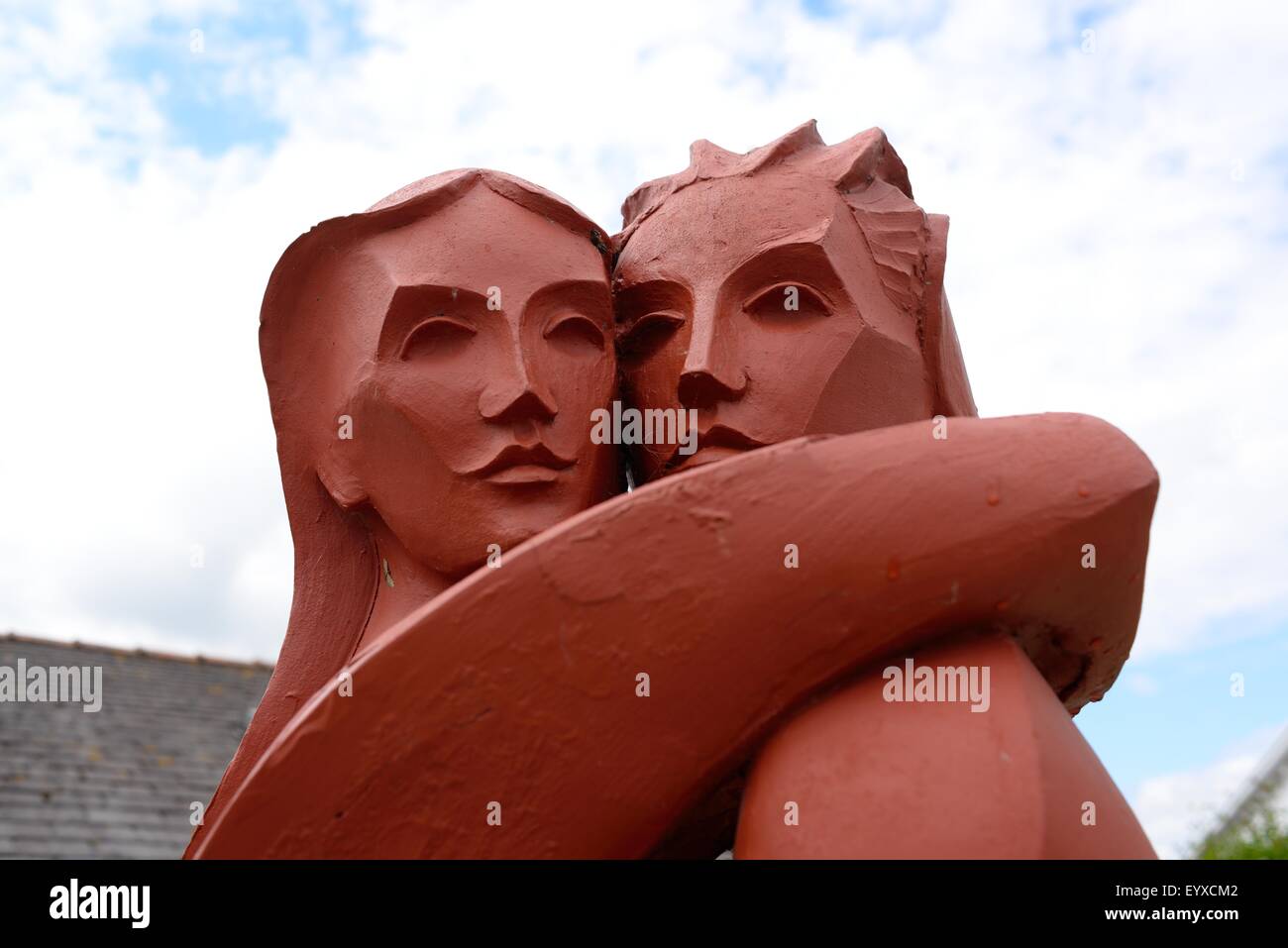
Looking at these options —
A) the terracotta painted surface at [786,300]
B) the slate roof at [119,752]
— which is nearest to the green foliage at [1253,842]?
the slate roof at [119,752]

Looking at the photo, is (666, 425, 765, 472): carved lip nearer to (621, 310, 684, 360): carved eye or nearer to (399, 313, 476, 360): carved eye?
(621, 310, 684, 360): carved eye

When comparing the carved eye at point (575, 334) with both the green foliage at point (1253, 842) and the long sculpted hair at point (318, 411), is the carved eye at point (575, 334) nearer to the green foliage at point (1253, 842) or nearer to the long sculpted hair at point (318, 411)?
the long sculpted hair at point (318, 411)

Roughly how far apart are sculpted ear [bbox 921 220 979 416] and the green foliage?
931 centimetres

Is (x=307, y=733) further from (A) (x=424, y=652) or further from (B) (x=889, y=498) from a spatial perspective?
(B) (x=889, y=498)

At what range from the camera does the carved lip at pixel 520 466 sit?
282cm

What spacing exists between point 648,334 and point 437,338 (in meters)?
0.52

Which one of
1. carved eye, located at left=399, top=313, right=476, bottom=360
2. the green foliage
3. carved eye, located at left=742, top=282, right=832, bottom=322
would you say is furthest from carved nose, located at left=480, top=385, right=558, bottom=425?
the green foliage

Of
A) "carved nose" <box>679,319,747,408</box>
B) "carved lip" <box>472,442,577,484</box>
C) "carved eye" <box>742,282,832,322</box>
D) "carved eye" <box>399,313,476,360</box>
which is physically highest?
"carved eye" <box>742,282,832,322</box>

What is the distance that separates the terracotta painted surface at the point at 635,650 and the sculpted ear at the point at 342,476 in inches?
28.7

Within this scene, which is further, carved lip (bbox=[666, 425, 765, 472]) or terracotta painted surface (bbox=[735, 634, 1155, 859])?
carved lip (bbox=[666, 425, 765, 472])

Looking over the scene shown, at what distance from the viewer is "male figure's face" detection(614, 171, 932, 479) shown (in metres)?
2.85

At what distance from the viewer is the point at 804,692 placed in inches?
92.6

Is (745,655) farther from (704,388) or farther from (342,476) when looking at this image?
(342,476)
